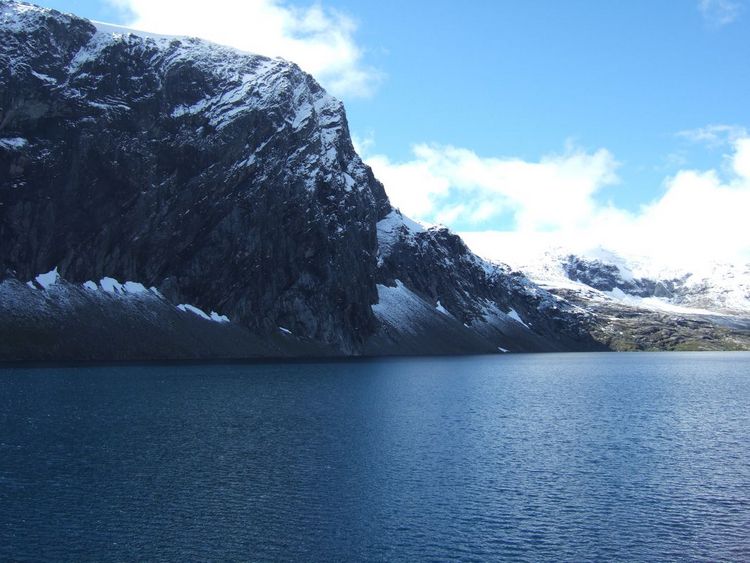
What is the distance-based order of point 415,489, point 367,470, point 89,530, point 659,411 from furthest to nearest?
point 659,411 → point 367,470 → point 415,489 → point 89,530

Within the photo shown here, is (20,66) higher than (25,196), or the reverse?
(20,66)

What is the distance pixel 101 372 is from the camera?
118938 mm

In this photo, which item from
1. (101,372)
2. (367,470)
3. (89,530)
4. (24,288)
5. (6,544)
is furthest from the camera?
(24,288)

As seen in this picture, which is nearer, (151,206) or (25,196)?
(25,196)

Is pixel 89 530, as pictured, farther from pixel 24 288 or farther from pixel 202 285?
pixel 202 285

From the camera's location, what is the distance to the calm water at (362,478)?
3381 cm

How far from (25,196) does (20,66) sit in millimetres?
35756

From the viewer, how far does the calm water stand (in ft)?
111

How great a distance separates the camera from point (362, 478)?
4675 cm

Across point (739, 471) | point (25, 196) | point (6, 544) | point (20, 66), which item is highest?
point (20, 66)

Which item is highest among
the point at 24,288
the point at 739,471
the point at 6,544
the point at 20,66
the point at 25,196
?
the point at 20,66

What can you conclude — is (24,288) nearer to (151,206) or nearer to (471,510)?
(151,206)

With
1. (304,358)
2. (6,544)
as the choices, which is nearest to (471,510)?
(6,544)

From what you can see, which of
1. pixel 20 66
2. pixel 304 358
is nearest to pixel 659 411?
pixel 304 358
